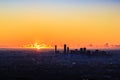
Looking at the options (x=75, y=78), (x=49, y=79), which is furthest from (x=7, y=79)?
(x=75, y=78)

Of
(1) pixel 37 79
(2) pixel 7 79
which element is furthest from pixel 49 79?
(2) pixel 7 79

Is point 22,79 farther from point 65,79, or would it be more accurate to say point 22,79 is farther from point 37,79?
point 65,79

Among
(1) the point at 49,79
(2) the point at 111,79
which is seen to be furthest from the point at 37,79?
(2) the point at 111,79

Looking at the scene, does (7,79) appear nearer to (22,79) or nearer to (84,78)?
(22,79)

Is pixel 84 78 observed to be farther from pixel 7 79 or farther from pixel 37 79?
pixel 7 79

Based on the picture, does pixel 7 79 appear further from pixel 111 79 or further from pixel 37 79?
pixel 111 79

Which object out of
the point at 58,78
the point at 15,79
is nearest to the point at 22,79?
the point at 15,79
